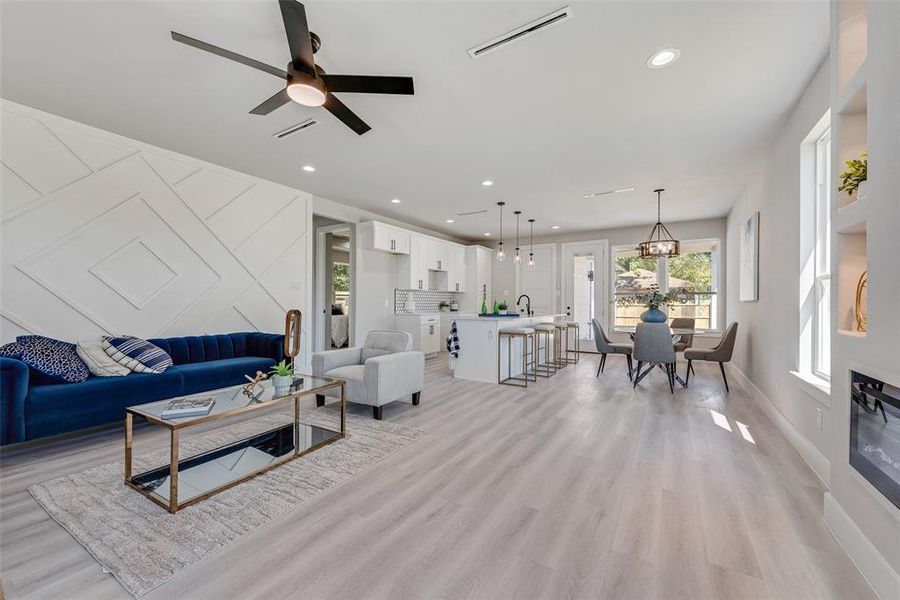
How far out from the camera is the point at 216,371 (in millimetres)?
3527

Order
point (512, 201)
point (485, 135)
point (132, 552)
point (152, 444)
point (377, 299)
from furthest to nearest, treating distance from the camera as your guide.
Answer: point (377, 299) → point (512, 201) → point (485, 135) → point (152, 444) → point (132, 552)

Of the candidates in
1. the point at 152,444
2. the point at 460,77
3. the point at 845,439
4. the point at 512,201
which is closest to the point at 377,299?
the point at 512,201

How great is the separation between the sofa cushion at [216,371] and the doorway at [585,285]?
6.22 meters

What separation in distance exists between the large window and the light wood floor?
4733mm

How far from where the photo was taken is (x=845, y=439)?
168cm

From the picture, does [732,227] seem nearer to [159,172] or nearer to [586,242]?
[586,242]

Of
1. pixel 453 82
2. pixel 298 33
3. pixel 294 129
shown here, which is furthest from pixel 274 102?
pixel 453 82

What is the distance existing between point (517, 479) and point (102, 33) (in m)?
3.79

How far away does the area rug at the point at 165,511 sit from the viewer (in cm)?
154

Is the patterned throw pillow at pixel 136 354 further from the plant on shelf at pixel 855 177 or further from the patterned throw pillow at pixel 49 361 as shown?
the plant on shelf at pixel 855 177

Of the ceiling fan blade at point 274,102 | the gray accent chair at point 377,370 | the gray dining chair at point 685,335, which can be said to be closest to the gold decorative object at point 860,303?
the gray accent chair at point 377,370

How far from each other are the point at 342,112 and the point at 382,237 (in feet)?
12.7

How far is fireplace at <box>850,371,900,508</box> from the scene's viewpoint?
4.31 ft

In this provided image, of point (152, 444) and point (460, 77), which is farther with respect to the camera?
point (152, 444)
